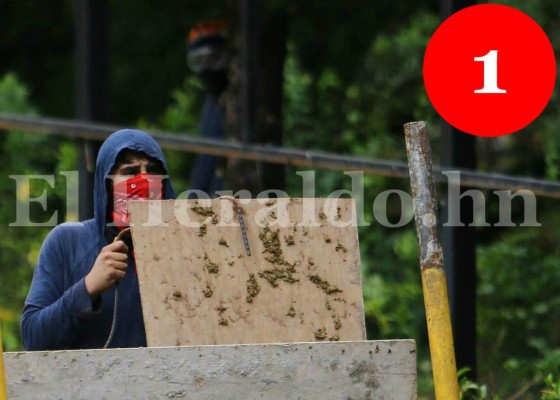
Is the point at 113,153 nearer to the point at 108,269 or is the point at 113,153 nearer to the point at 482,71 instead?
the point at 108,269

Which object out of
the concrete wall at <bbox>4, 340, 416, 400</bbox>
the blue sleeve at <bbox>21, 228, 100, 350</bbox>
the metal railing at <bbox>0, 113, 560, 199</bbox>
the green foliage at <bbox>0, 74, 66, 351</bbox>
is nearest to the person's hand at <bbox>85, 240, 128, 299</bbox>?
the blue sleeve at <bbox>21, 228, 100, 350</bbox>

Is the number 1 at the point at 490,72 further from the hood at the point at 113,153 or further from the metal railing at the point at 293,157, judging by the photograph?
the hood at the point at 113,153

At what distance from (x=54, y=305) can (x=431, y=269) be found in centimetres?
107

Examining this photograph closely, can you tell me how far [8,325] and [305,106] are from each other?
8.77ft

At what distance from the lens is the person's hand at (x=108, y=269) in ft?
12.7

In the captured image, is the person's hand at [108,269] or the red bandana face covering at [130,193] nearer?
the person's hand at [108,269]

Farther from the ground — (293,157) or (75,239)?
(293,157)

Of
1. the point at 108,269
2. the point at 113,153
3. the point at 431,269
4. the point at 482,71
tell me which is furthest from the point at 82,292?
the point at 482,71

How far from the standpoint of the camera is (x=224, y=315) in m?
3.79

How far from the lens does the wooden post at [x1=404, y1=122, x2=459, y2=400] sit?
11.8 feet

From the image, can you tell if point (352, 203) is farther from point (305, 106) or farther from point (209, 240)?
point (305, 106)

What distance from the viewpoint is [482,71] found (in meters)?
5.52

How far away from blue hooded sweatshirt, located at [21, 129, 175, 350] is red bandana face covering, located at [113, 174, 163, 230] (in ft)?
0.16

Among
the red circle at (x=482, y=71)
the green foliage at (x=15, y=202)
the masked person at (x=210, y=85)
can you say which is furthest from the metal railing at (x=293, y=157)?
the green foliage at (x=15, y=202)
